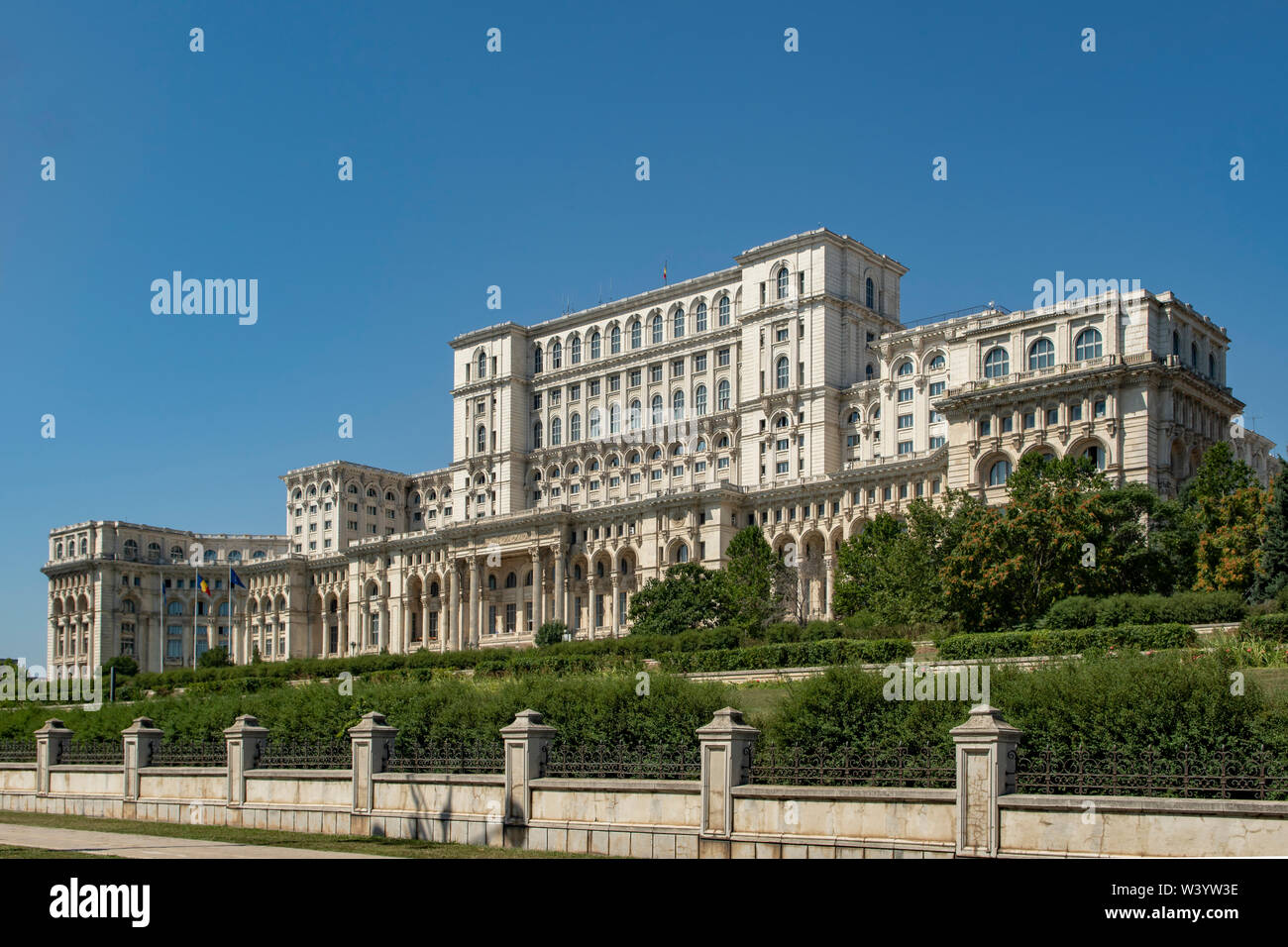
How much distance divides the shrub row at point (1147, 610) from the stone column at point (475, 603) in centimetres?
7038

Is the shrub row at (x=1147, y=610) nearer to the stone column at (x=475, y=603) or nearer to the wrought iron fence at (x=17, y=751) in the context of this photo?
the wrought iron fence at (x=17, y=751)

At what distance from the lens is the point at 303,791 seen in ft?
104

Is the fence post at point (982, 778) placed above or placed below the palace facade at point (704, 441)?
below

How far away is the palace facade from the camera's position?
253 ft

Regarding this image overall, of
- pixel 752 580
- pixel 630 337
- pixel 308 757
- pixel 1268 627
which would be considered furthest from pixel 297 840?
pixel 630 337

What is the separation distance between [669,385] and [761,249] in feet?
52.7

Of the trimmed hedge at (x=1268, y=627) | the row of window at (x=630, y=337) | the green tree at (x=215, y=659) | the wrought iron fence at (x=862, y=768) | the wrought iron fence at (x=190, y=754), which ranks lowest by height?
the green tree at (x=215, y=659)

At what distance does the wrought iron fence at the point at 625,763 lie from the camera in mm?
25844

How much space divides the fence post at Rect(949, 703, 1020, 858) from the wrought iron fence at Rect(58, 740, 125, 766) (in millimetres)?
27212

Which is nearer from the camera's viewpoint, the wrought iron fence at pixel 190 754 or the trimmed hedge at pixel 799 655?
the wrought iron fence at pixel 190 754

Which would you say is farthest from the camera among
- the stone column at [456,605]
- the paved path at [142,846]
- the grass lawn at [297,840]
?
the stone column at [456,605]

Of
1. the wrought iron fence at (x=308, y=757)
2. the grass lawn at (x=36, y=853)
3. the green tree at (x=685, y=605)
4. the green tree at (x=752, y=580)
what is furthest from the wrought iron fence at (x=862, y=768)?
the green tree at (x=685, y=605)
